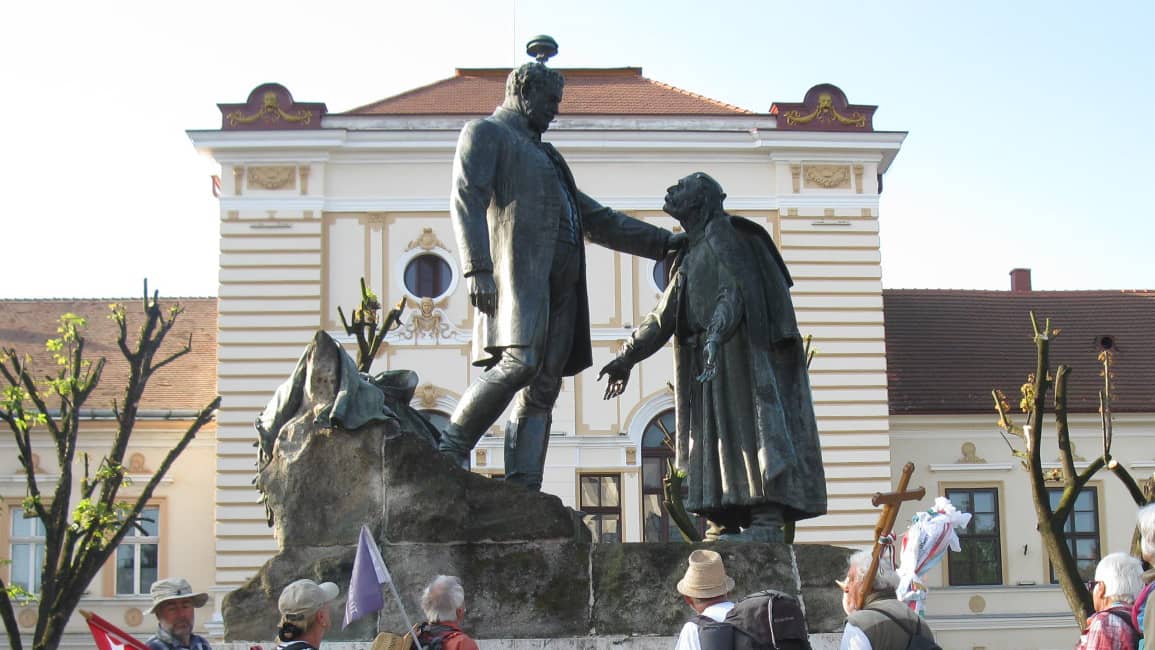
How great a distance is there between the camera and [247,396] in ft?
104

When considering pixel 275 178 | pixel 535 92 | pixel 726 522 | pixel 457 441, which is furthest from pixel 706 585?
pixel 275 178

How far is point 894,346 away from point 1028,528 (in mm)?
4720

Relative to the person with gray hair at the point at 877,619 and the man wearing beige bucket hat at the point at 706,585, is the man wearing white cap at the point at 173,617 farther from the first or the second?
the person with gray hair at the point at 877,619

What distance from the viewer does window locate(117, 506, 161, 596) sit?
31.8m

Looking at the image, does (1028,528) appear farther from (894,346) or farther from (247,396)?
(247,396)

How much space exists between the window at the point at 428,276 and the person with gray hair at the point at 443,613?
26416mm

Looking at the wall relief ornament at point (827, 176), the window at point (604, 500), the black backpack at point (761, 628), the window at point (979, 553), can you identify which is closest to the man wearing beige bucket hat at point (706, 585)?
the black backpack at point (761, 628)

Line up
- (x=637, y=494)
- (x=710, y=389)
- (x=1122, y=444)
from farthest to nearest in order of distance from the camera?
(x=1122, y=444)
(x=637, y=494)
(x=710, y=389)

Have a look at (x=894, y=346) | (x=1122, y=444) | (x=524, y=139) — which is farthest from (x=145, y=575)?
(x=524, y=139)

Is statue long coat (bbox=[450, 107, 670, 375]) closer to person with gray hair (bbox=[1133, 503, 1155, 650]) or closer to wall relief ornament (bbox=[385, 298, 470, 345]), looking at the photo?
person with gray hair (bbox=[1133, 503, 1155, 650])

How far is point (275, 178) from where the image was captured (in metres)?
31.9

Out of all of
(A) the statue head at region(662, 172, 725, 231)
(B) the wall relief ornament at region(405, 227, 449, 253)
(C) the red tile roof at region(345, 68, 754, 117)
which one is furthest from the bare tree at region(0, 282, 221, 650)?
(A) the statue head at region(662, 172, 725, 231)

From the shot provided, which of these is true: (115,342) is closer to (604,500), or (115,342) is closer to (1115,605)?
(604,500)

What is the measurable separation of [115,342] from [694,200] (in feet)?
94.7
